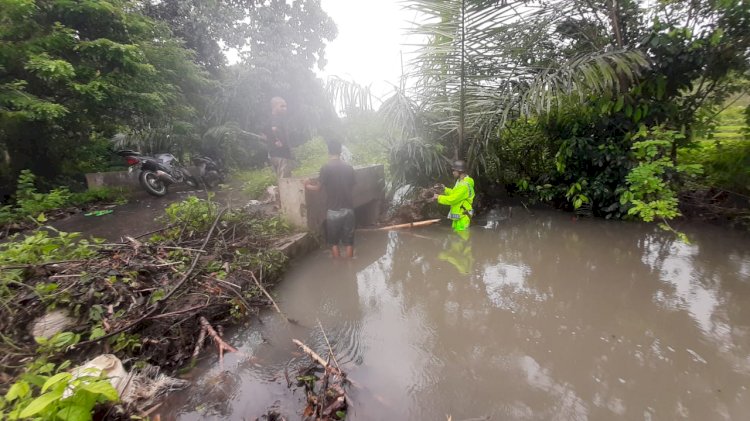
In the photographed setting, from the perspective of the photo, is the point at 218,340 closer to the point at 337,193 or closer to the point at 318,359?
the point at 318,359

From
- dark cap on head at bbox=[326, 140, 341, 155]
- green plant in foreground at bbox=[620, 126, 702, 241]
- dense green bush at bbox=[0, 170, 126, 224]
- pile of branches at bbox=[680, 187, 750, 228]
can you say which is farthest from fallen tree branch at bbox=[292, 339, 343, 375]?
pile of branches at bbox=[680, 187, 750, 228]

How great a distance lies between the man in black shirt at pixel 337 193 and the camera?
156 inches

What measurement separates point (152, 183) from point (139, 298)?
480 cm

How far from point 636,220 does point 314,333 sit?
5298mm

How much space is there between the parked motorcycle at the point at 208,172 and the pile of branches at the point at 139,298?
4.82 metres

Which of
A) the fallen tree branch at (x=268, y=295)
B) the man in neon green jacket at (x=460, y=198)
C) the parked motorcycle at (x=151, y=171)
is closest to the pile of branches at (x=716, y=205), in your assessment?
the man in neon green jacket at (x=460, y=198)

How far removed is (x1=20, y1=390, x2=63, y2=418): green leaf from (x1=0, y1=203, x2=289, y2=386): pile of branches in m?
0.62

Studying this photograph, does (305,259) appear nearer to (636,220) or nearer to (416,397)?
(416,397)

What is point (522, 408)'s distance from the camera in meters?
1.81

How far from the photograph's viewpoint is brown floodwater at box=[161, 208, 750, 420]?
1847 mm

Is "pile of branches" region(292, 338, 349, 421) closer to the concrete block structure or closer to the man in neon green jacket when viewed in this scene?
the concrete block structure

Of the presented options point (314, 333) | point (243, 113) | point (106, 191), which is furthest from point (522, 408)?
point (243, 113)

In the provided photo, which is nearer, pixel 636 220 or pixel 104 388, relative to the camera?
pixel 104 388

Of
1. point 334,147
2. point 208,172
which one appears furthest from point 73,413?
point 208,172
